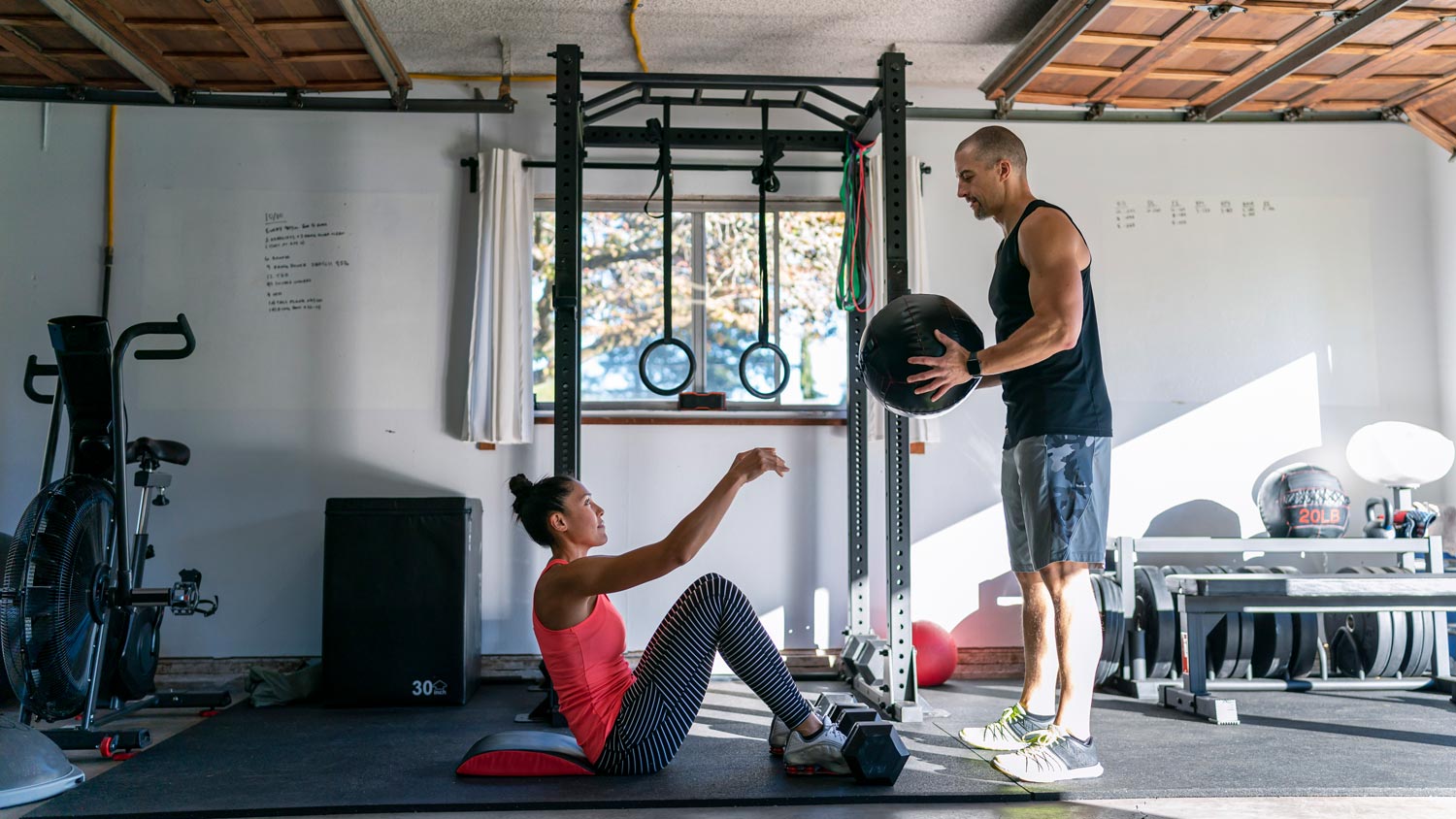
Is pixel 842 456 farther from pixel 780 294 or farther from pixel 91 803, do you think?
pixel 91 803

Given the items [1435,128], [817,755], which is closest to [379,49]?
[817,755]

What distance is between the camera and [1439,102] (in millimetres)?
4770

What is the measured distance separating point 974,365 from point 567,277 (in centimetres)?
152

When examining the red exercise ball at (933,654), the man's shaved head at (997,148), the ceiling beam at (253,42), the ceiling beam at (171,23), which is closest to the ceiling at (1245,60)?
the man's shaved head at (997,148)

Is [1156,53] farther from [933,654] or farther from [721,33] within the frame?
[933,654]

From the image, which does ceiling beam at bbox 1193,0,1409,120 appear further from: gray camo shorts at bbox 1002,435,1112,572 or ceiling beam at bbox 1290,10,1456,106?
gray camo shorts at bbox 1002,435,1112,572

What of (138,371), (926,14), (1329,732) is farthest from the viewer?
(138,371)

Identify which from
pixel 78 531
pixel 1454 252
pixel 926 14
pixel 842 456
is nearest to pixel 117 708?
pixel 78 531

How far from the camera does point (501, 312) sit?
4590mm

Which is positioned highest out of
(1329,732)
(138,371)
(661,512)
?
(138,371)

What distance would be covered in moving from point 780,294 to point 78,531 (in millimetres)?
2991

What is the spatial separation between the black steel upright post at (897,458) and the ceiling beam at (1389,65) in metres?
2.06

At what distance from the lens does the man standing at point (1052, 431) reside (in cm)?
272

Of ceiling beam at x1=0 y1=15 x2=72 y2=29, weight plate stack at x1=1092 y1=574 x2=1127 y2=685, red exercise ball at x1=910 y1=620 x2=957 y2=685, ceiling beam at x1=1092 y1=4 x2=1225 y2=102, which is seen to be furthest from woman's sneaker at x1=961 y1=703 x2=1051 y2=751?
ceiling beam at x1=0 y1=15 x2=72 y2=29
